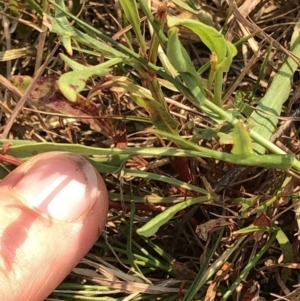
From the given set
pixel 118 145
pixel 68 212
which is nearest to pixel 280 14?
pixel 118 145

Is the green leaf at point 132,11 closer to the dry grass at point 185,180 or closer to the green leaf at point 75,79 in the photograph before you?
the green leaf at point 75,79

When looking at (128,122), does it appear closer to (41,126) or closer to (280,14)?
(41,126)

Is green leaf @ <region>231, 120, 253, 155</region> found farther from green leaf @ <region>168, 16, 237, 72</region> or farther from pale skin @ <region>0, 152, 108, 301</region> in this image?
pale skin @ <region>0, 152, 108, 301</region>

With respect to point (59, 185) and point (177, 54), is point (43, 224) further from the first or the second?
point (177, 54)

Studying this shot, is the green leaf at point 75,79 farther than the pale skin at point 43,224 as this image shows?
No

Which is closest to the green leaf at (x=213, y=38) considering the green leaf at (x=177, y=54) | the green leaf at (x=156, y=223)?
the green leaf at (x=177, y=54)

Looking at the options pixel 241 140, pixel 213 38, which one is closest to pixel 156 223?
pixel 241 140

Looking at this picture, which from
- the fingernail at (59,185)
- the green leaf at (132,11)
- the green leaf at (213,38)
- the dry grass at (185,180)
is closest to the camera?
the green leaf at (213,38)

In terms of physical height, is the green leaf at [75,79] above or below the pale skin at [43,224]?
above
